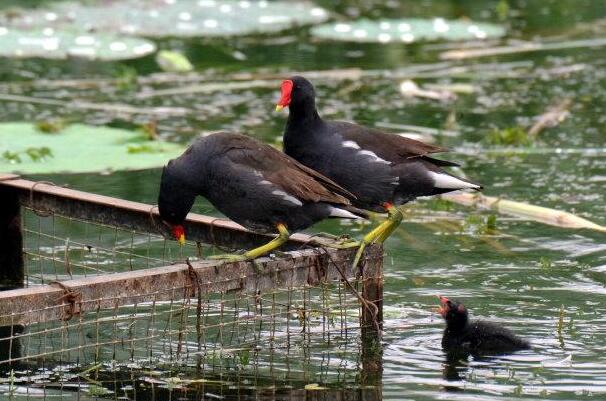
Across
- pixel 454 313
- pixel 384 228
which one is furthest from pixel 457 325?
pixel 384 228

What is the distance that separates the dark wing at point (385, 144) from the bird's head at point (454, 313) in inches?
31.9

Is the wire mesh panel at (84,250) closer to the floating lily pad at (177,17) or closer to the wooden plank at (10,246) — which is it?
the wooden plank at (10,246)

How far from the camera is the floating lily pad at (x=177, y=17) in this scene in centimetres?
1573

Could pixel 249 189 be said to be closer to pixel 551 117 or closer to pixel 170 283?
pixel 170 283

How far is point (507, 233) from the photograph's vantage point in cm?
848

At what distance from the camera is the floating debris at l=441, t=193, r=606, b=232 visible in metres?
8.40

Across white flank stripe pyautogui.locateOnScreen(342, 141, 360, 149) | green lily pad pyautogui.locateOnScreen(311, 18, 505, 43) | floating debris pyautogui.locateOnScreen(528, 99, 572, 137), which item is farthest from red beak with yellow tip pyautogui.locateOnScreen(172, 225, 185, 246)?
green lily pad pyautogui.locateOnScreen(311, 18, 505, 43)

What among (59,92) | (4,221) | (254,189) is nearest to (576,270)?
(254,189)

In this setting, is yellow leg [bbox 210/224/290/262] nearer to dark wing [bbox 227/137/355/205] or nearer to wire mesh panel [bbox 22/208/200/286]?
dark wing [bbox 227/137/355/205]

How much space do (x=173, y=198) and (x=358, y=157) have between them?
0.99 metres

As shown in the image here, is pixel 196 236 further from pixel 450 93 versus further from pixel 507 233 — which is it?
pixel 450 93

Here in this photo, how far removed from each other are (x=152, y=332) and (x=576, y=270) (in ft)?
8.62

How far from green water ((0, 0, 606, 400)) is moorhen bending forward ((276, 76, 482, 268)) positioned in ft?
1.92

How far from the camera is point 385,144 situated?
6.86m
